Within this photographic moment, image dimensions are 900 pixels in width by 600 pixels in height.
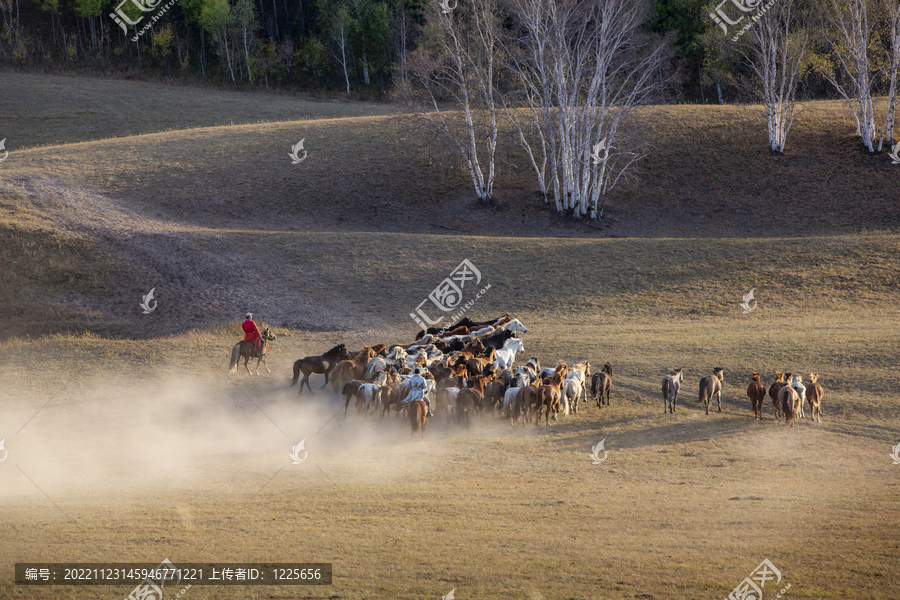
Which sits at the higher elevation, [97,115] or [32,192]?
[97,115]

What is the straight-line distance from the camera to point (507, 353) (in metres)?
19.5

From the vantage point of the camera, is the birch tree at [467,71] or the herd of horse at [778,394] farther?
the birch tree at [467,71]

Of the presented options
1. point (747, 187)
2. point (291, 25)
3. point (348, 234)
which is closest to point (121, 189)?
point (348, 234)

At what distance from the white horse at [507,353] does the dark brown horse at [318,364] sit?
4191 millimetres

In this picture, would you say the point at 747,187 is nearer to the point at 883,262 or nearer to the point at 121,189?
the point at 883,262

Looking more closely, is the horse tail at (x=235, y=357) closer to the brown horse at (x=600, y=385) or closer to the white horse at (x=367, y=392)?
the white horse at (x=367, y=392)

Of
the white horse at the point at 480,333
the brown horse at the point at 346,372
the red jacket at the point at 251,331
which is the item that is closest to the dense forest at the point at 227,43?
the white horse at the point at 480,333

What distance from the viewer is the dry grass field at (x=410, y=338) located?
8.59 metres

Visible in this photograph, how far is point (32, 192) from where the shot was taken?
120 ft

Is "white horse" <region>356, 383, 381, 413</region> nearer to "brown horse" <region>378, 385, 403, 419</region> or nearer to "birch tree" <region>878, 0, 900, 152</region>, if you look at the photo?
"brown horse" <region>378, 385, 403, 419</region>

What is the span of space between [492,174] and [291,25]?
192ft

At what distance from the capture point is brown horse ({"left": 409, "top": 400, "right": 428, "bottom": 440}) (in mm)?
14617

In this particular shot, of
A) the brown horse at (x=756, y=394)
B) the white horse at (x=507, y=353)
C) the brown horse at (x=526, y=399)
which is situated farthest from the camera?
the white horse at (x=507, y=353)

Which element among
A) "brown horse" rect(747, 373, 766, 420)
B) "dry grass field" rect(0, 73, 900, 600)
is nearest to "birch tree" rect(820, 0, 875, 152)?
"dry grass field" rect(0, 73, 900, 600)
